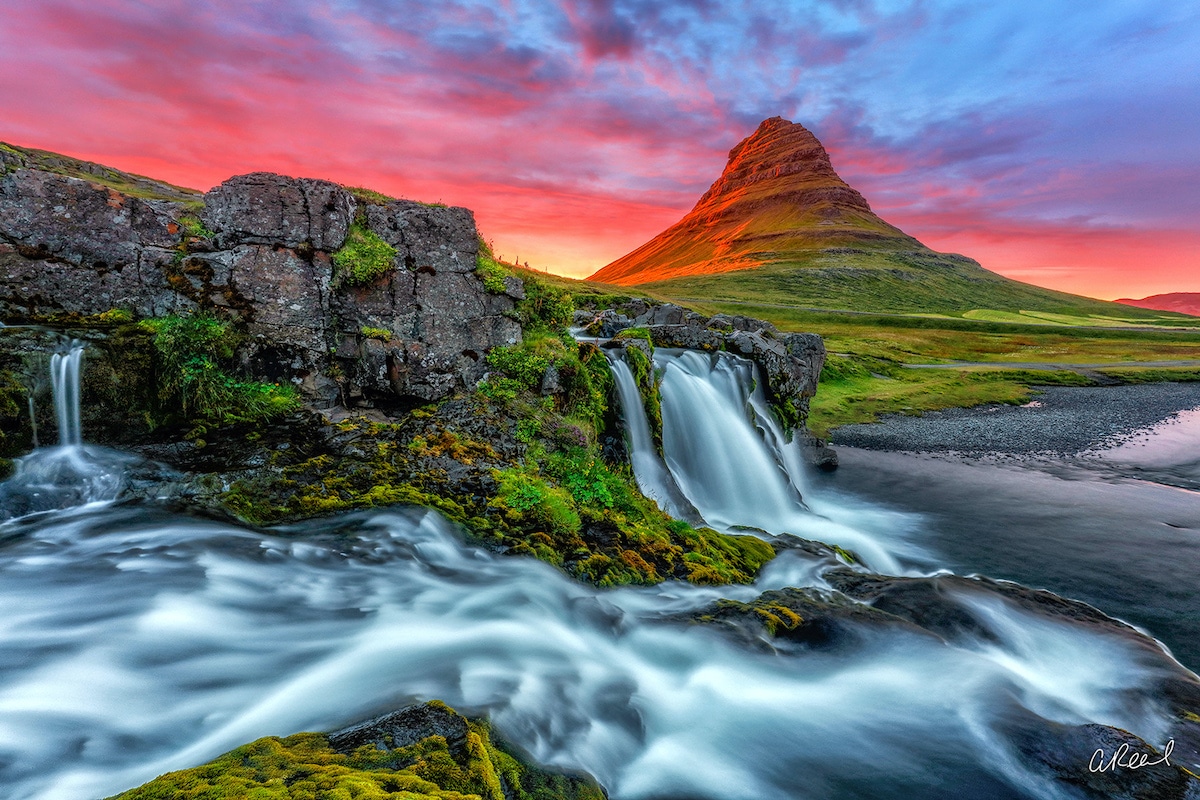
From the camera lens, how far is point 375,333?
33.7ft

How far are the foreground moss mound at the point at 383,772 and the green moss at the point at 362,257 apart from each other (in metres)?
8.54

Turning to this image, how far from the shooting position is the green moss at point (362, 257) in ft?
33.5

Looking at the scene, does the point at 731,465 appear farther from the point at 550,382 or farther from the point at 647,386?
the point at 550,382

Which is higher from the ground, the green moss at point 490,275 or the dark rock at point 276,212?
the dark rock at point 276,212

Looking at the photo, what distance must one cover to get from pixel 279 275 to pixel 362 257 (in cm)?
155

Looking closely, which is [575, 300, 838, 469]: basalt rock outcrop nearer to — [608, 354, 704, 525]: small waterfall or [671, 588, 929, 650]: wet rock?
[608, 354, 704, 525]: small waterfall

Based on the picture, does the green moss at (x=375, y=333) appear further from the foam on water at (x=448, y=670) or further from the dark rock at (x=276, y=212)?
the foam on water at (x=448, y=670)

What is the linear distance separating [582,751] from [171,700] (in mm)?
4015

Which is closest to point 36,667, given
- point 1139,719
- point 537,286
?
point 537,286

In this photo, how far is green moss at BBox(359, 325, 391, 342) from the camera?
33.7ft

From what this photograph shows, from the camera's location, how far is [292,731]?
463 centimetres

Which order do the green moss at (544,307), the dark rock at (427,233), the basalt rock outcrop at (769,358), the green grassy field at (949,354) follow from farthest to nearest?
1. the green grassy field at (949,354)
2. the basalt rock outcrop at (769,358)
3. the green moss at (544,307)
4. the dark rock at (427,233)
